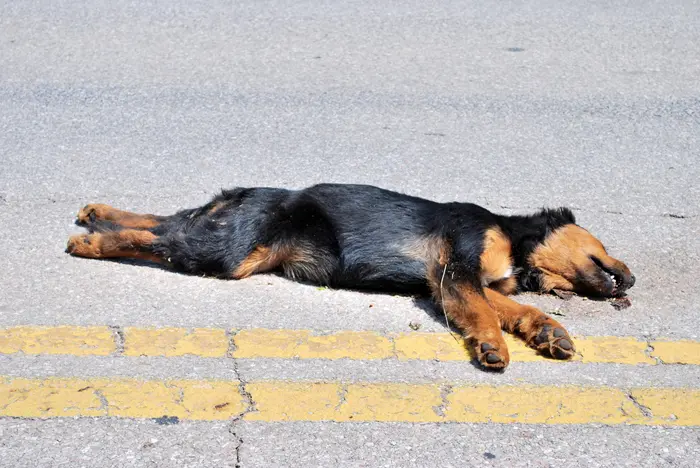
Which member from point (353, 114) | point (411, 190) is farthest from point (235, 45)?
point (411, 190)

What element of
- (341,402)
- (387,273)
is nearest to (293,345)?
(341,402)

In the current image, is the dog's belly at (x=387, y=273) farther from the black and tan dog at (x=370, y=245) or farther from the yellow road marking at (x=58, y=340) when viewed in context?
the yellow road marking at (x=58, y=340)

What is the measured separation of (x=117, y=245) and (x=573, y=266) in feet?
7.70

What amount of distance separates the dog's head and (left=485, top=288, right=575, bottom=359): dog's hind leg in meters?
0.34

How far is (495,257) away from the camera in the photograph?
15.3 feet

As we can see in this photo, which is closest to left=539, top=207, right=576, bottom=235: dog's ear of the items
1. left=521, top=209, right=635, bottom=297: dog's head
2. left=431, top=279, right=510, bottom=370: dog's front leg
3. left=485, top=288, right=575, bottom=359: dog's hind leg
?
left=521, top=209, right=635, bottom=297: dog's head

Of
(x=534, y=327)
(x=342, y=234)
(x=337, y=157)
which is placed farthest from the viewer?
(x=337, y=157)

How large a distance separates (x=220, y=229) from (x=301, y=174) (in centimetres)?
129

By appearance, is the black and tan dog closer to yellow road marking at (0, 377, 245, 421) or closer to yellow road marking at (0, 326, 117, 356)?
yellow road marking at (0, 326, 117, 356)

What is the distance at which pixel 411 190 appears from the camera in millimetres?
5785

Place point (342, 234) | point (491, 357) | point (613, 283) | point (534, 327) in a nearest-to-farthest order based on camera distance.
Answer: point (491, 357), point (534, 327), point (613, 283), point (342, 234)

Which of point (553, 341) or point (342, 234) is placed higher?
point (342, 234)

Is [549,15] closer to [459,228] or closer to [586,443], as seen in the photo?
[459,228]

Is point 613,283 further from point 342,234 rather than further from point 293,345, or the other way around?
point 293,345
